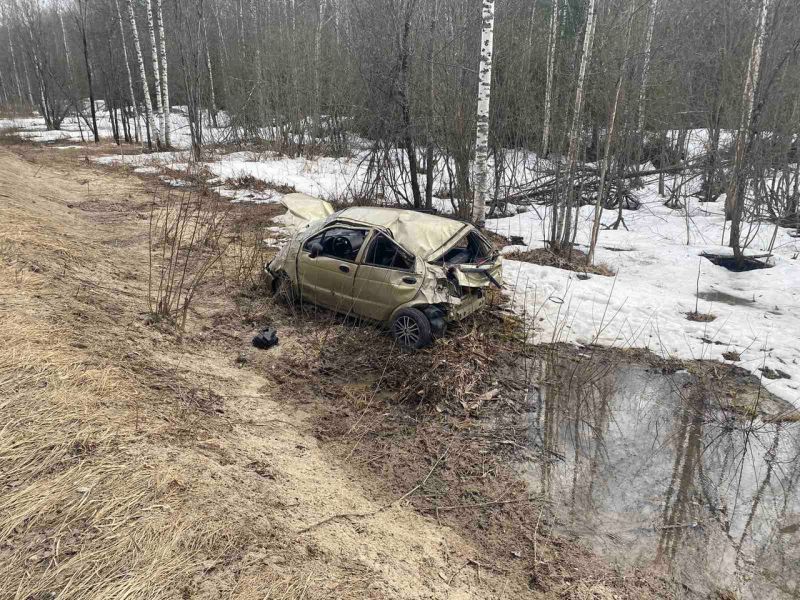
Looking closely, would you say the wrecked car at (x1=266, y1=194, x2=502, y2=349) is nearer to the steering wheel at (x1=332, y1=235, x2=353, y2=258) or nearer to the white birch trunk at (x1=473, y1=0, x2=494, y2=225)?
the steering wheel at (x1=332, y1=235, x2=353, y2=258)

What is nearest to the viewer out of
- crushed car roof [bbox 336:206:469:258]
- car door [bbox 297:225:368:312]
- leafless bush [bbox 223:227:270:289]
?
crushed car roof [bbox 336:206:469:258]

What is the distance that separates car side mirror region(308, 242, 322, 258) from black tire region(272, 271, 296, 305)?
63 cm

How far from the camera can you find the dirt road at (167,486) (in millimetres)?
2812

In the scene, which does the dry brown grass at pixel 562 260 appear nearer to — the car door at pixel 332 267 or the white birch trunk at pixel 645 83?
the white birch trunk at pixel 645 83

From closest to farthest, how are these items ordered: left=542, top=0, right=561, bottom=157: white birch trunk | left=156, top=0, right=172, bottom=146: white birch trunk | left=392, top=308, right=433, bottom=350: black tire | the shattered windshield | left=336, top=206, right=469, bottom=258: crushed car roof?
left=392, top=308, right=433, bottom=350: black tire → left=336, top=206, right=469, bottom=258: crushed car roof → the shattered windshield → left=542, top=0, right=561, bottom=157: white birch trunk → left=156, top=0, right=172, bottom=146: white birch trunk

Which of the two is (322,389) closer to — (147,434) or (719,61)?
(147,434)

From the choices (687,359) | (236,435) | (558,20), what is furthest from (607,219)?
(236,435)

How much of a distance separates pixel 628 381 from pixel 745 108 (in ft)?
26.3

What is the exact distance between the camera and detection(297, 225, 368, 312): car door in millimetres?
6887

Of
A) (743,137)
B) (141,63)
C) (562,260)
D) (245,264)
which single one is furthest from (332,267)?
(141,63)

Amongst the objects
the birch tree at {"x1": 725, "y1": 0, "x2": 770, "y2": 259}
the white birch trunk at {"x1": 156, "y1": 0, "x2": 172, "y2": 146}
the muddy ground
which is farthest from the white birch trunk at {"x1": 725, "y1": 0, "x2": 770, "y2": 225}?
the white birch trunk at {"x1": 156, "y1": 0, "x2": 172, "y2": 146}

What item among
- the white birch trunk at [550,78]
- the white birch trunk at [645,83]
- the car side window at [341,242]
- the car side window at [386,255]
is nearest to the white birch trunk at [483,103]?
the white birch trunk at [645,83]

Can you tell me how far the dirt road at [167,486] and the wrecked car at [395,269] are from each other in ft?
5.11

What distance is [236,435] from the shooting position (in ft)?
14.4
